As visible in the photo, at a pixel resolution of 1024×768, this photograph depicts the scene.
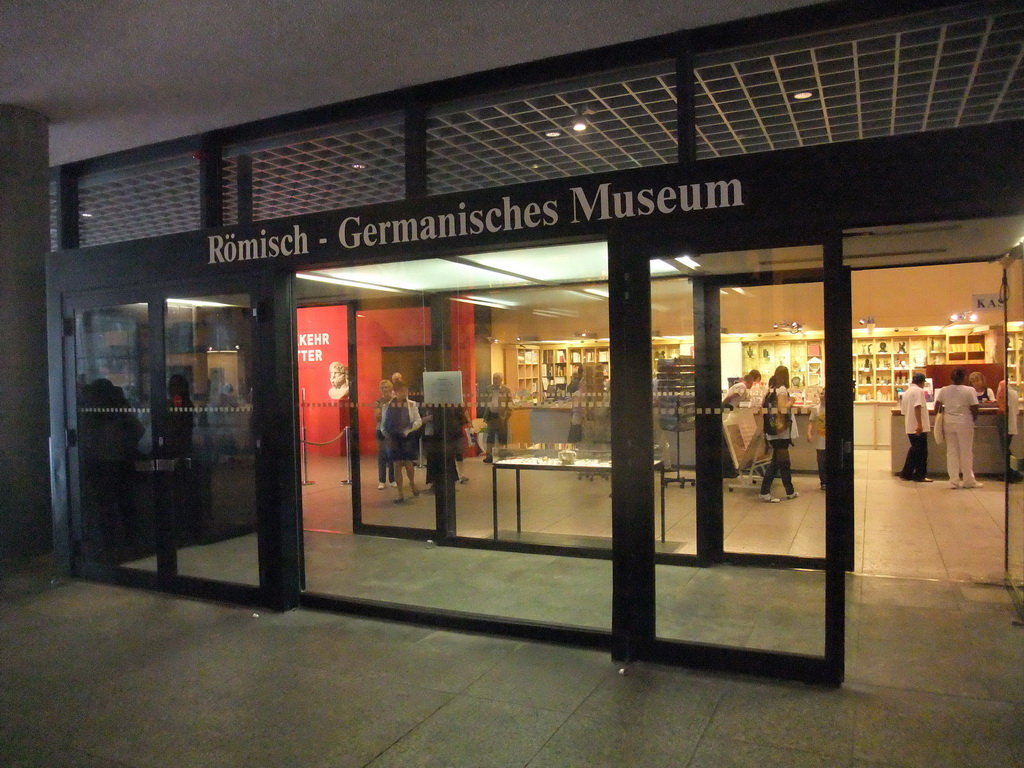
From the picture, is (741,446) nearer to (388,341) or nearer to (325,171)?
(388,341)

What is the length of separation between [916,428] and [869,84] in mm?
7506

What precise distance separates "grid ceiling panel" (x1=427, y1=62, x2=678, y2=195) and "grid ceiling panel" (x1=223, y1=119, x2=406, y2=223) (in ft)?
1.44

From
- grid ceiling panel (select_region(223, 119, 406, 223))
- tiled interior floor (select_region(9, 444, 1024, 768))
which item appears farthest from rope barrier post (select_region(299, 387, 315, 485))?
grid ceiling panel (select_region(223, 119, 406, 223))

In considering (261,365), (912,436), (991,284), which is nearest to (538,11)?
(261,365)

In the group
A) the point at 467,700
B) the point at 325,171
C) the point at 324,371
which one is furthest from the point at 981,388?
the point at 467,700

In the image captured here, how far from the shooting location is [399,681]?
4172mm

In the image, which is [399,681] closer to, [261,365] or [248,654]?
[248,654]

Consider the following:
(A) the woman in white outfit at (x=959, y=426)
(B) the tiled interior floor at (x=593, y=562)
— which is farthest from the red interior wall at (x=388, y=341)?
(A) the woman in white outfit at (x=959, y=426)

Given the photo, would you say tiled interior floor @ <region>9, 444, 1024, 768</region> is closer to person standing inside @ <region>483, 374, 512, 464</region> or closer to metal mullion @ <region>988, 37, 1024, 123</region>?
person standing inside @ <region>483, 374, 512, 464</region>

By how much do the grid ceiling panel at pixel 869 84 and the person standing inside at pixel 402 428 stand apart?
10.9ft

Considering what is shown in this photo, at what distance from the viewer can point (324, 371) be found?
23.5 ft

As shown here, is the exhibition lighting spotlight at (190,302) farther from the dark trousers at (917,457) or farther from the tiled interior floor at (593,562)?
the dark trousers at (917,457)

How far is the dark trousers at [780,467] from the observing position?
5.49 metres

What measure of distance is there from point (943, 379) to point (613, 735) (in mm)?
12527
